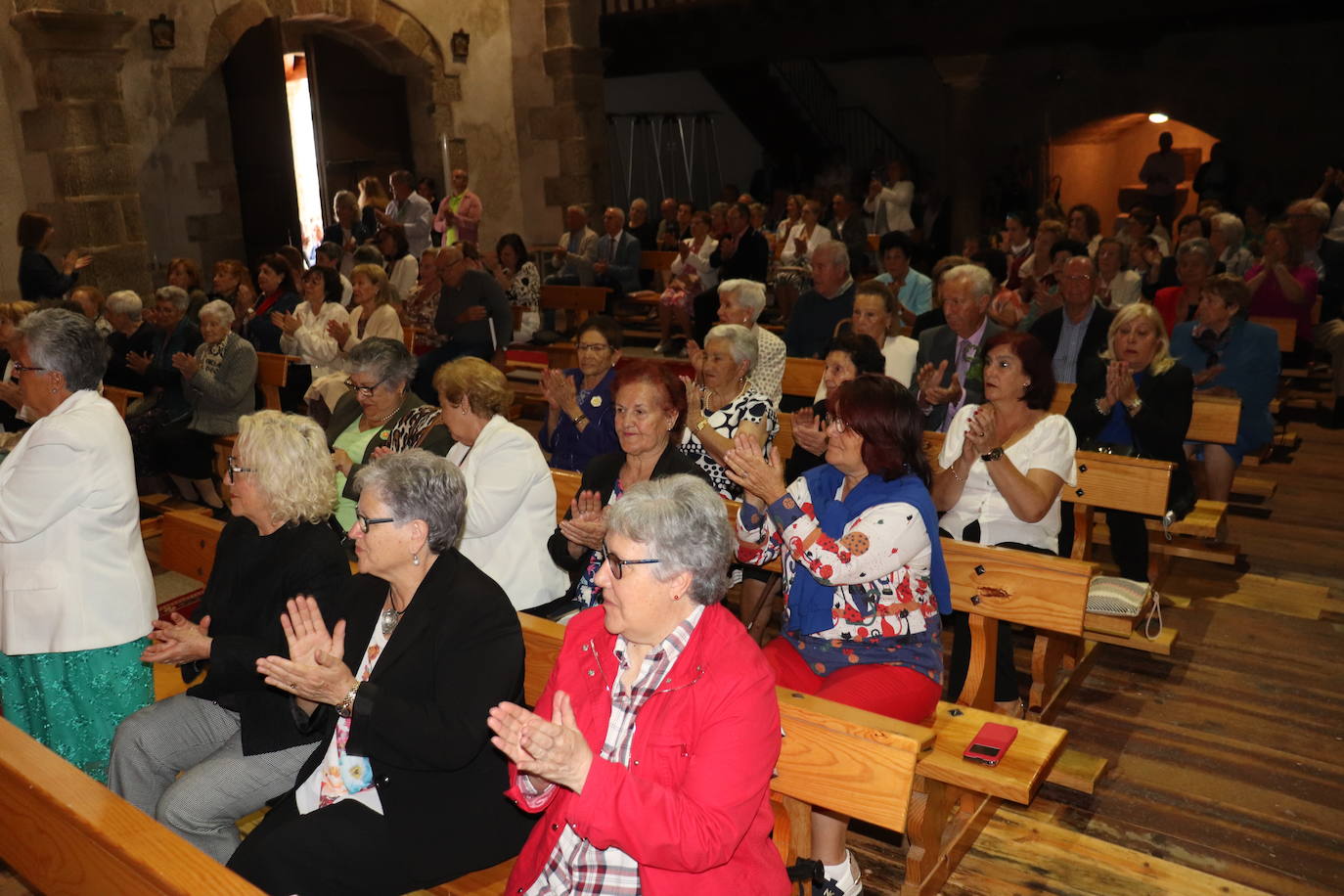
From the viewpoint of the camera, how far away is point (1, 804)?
7.93 feet

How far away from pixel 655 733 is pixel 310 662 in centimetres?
81

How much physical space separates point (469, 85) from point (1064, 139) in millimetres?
7952

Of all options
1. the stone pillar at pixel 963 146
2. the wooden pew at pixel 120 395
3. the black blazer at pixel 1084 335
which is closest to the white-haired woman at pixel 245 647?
the black blazer at pixel 1084 335

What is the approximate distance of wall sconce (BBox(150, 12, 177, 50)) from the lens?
978 cm

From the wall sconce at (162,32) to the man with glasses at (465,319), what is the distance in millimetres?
4233

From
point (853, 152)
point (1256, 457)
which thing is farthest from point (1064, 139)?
A: point (1256, 457)

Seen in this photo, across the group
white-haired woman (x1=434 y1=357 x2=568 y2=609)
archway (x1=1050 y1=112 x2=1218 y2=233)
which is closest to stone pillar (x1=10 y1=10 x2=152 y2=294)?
white-haired woman (x1=434 y1=357 x2=568 y2=609)

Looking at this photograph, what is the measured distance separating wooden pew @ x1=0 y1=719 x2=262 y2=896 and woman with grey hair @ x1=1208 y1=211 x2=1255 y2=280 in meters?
7.79

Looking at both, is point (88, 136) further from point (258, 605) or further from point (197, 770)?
point (197, 770)

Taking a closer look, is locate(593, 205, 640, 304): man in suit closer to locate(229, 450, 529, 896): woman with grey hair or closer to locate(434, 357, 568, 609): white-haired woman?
locate(434, 357, 568, 609): white-haired woman

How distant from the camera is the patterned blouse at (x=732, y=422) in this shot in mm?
4352

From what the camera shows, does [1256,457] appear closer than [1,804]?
No

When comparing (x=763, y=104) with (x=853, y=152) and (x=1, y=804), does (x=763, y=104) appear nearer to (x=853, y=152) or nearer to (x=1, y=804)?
(x=853, y=152)

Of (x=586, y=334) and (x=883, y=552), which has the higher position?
(x=586, y=334)
